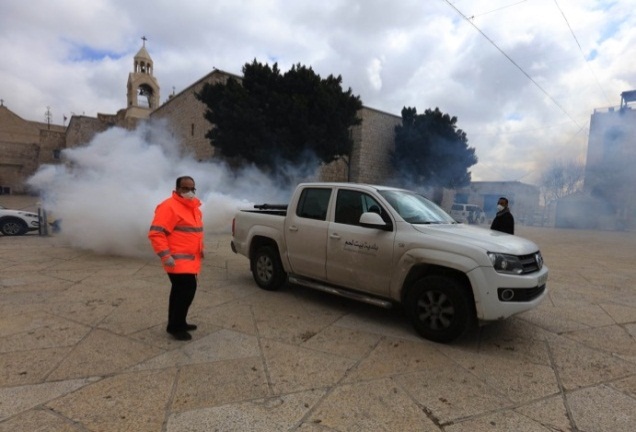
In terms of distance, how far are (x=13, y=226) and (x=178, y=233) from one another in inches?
467

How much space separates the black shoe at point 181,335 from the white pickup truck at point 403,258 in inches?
70.7

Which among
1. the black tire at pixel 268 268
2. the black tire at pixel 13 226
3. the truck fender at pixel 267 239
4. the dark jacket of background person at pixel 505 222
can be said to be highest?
the dark jacket of background person at pixel 505 222

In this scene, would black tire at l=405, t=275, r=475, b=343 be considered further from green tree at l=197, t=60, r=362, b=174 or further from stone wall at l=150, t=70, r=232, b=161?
stone wall at l=150, t=70, r=232, b=161

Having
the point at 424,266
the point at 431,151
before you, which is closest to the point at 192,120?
the point at 431,151

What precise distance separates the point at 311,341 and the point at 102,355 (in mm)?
2019

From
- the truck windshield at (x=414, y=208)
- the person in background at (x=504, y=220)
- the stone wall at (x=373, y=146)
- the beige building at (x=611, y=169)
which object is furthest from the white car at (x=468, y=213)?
the truck windshield at (x=414, y=208)

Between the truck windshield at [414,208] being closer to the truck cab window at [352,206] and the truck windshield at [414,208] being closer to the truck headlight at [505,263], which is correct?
the truck cab window at [352,206]

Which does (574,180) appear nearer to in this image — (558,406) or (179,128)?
(179,128)

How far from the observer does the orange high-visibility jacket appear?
11.6 feet

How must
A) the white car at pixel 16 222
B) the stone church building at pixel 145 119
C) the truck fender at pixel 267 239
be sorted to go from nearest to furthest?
the truck fender at pixel 267 239
the white car at pixel 16 222
the stone church building at pixel 145 119

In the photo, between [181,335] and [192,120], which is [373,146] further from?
[181,335]

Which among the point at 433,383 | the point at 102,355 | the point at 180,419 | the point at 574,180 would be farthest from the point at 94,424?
the point at 574,180

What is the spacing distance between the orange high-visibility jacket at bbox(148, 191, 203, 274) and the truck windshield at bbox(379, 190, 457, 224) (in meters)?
2.36

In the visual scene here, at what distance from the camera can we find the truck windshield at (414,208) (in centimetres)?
455
